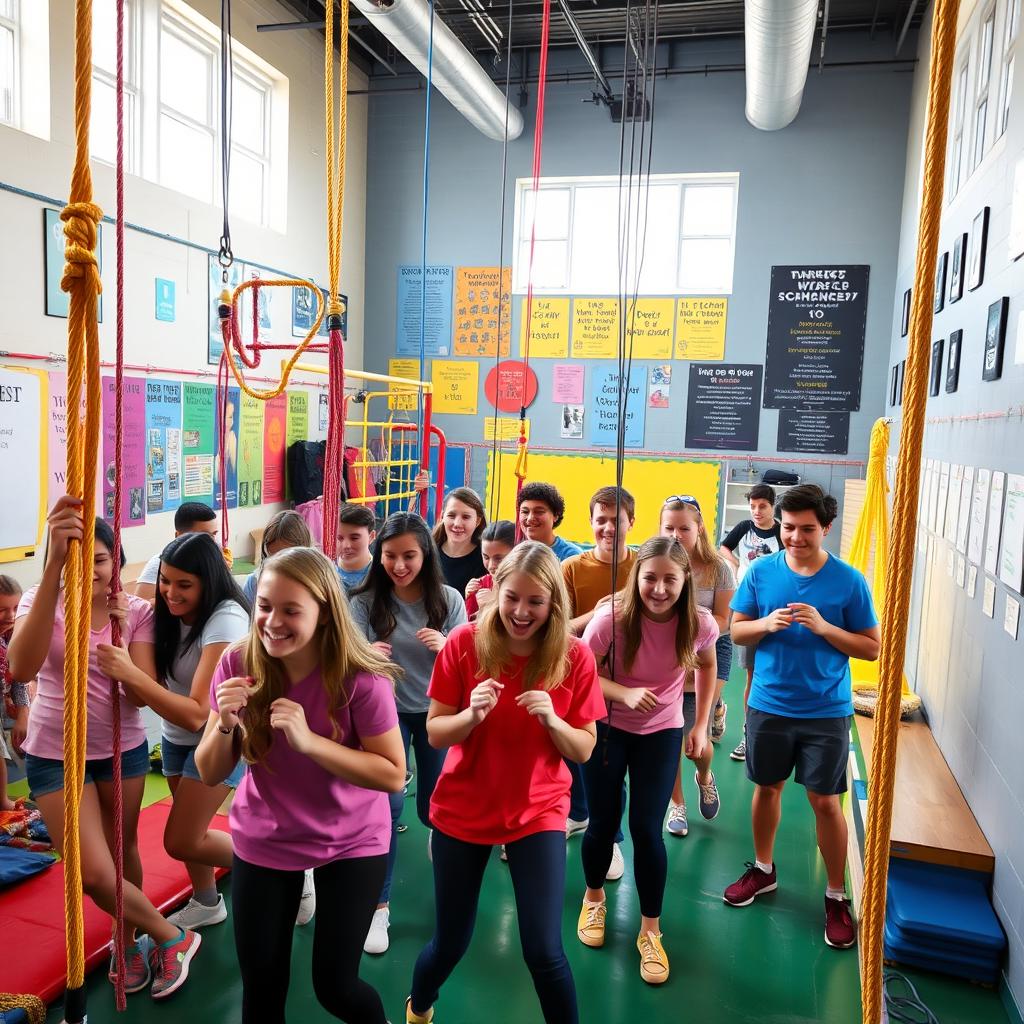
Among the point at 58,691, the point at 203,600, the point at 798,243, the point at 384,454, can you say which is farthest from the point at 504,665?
the point at 798,243

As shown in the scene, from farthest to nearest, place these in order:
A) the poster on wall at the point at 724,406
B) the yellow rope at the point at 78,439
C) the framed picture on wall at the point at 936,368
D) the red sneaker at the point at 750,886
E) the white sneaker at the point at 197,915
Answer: the poster on wall at the point at 724,406 → the framed picture on wall at the point at 936,368 → the red sneaker at the point at 750,886 → the white sneaker at the point at 197,915 → the yellow rope at the point at 78,439

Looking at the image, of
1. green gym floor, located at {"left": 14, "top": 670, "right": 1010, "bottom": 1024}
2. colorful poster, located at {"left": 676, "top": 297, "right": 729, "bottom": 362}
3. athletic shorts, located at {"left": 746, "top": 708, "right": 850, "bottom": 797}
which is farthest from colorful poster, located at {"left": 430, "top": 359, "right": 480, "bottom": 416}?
athletic shorts, located at {"left": 746, "top": 708, "right": 850, "bottom": 797}

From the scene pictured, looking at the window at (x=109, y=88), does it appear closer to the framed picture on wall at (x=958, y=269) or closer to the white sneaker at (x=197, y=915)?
the white sneaker at (x=197, y=915)

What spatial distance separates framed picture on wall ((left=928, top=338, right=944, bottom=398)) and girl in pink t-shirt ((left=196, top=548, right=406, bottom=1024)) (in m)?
3.84

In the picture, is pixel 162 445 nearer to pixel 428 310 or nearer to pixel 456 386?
pixel 456 386

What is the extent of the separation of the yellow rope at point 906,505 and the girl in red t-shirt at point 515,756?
918 millimetres

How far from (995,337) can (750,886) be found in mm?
2167

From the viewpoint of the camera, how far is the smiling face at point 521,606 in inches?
76.5

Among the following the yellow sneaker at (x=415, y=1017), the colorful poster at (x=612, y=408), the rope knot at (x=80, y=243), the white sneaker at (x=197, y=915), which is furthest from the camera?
the colorful poster at (x=612, y=408)

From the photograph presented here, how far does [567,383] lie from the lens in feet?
25.9

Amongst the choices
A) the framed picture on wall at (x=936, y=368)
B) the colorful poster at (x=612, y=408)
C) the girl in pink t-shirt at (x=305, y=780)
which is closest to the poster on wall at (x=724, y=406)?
the colorful poster at (x=612, y=408)

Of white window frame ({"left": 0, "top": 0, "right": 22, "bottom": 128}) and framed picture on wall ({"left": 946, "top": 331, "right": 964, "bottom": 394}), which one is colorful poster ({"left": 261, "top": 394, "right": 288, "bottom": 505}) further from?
framed picture on wall ({"left": 946, "top": 331, "right": 964, "bottom": 394})

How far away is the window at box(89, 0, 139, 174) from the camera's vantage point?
201 inches

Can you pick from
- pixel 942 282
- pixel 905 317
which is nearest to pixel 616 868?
pixel 942 282
